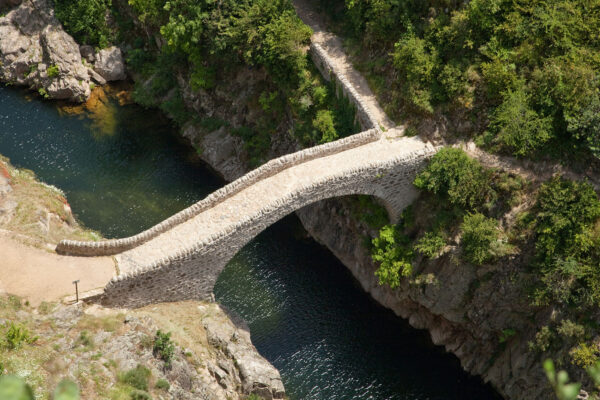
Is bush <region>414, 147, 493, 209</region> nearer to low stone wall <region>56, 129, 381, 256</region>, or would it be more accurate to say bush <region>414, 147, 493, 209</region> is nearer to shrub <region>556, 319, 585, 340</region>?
low stone wall <region>56, 129, 381, 256</region>

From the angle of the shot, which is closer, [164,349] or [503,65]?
[164,349]

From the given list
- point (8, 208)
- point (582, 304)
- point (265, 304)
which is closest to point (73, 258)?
point (8, 208)

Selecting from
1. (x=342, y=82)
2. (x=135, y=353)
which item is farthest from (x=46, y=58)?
(x=135, y=353)

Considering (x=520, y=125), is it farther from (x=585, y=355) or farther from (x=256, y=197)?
(x=256, y=197)

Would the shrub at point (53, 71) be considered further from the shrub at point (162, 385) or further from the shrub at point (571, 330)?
the shrub at point (571, 330)

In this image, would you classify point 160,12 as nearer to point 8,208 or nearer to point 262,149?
point 262,149

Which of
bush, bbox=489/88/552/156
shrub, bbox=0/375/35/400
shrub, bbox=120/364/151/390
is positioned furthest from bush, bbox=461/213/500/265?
shrub, bbox=0/375/35/400
